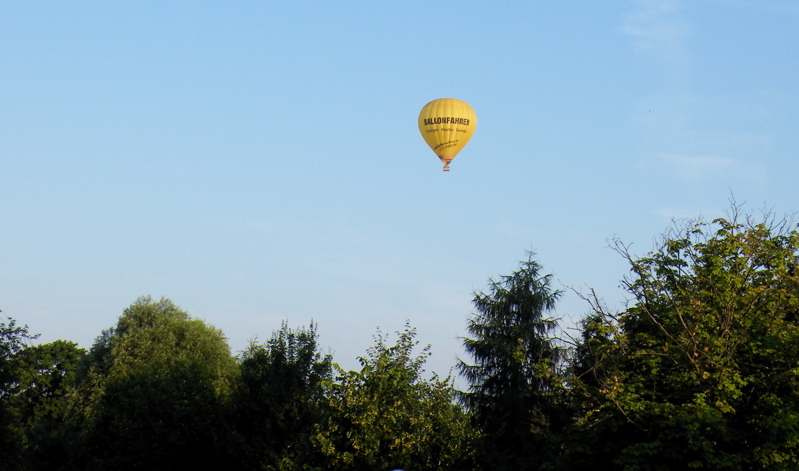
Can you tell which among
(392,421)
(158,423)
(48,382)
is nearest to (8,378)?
(158,423)

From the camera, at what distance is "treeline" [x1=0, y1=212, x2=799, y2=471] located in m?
33.8

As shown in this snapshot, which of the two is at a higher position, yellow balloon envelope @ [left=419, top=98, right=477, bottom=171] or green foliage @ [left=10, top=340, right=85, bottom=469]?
yellow balloon envelope @ [left=419, top=98, right=477, bottom=171]

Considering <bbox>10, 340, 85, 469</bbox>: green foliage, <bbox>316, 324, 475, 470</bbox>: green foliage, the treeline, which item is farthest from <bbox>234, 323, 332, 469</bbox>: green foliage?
<bbox>10, 340, 85, 469</bbox>: green foliage

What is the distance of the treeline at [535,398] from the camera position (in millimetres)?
33844

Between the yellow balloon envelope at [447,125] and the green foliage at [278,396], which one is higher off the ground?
the yellow balloon envelope at [447,125]

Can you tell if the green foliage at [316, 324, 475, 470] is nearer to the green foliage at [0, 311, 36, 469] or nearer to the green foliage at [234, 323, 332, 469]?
the green foliage at [234, 323, 332, 469]

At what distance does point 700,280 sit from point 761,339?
3.14 metres

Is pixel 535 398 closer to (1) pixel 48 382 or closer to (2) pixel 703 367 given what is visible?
(2) pixel 703 367

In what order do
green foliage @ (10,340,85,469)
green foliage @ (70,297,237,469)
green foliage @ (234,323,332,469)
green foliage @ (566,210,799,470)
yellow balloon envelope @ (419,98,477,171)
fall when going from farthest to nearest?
green foliage @ (10,340,85,469), yellow balloon envelope @ (419,98,477,171), green foliage @ (70,297,237,469), green foliage @ (234,323,332,469), green foliage @ (566,210,799,470)

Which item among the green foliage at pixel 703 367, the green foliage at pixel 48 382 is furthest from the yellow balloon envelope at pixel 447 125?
the green foliage at pixel 48 382

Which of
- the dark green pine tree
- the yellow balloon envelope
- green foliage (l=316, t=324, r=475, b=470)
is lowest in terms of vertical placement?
green foliage (l=316, t=324, r=475, b=470)

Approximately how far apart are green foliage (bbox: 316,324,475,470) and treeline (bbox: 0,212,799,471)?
2.9 inches

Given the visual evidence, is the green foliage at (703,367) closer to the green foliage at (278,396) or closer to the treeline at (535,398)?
the treeline at (535,398)

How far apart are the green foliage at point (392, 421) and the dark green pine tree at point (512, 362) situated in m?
13.4
